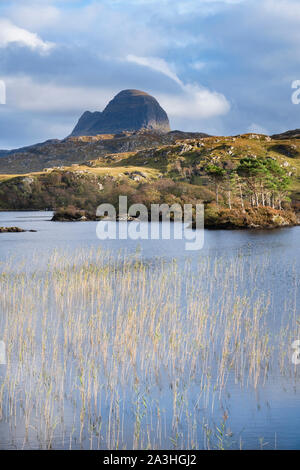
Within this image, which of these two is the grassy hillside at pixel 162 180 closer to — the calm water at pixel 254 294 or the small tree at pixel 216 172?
the small tree at pixel 216 172

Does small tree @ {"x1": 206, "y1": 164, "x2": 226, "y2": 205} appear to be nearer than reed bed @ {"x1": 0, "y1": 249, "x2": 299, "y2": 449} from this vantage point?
No

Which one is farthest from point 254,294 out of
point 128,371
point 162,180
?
point 162,180

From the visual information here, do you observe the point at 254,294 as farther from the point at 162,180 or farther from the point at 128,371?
the point at 162,180

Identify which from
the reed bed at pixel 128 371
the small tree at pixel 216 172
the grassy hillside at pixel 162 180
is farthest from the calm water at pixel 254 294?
the grassy hillside at pixel 162 180

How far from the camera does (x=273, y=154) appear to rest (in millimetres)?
163125

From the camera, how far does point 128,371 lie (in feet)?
37.1

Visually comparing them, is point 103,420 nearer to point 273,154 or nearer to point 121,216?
point 121,216

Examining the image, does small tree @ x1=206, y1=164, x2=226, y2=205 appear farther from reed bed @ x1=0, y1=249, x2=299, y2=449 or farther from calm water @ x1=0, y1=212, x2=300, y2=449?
reed bed @ x1=0, y1=249, x2=299, y2=449

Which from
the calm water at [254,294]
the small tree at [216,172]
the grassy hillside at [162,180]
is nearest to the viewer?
the calm water at [254,294]

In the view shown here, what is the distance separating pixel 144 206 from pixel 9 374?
9902cm

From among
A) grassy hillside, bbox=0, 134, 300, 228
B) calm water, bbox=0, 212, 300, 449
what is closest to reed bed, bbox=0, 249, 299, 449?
calm water, bbox=0, 212, 300, 449

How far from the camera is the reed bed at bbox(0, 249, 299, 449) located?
8582 millimetres

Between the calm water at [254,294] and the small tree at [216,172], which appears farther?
the small tree at [216,172]

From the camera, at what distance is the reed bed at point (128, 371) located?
858cm
